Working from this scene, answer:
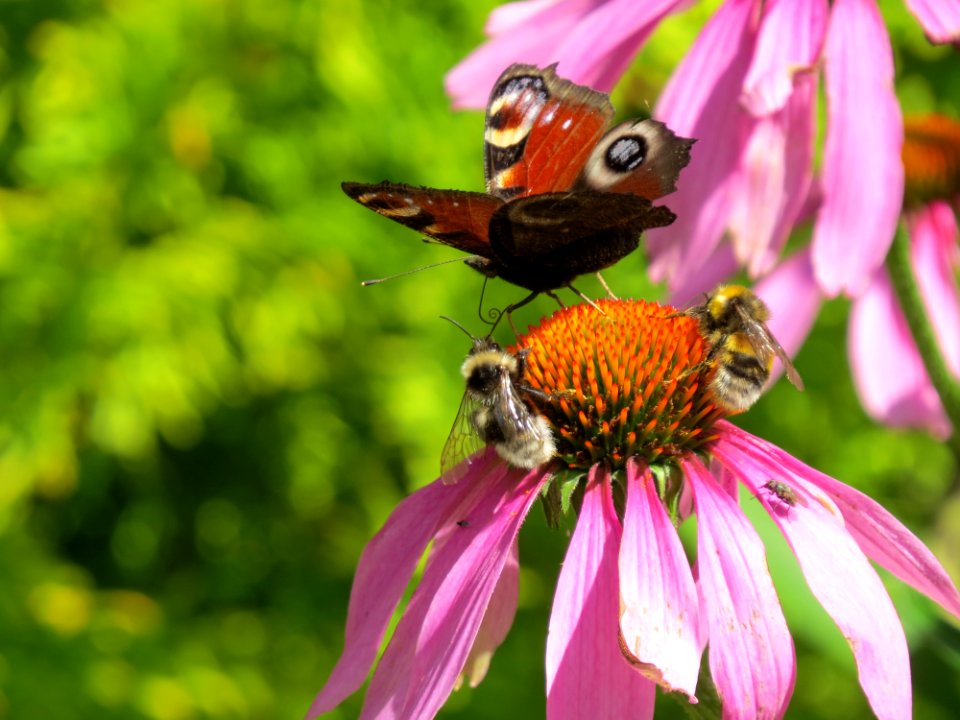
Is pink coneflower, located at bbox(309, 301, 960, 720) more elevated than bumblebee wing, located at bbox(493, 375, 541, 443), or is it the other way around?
bumblebee wing, located at bbox(493, 375, 541, 443)

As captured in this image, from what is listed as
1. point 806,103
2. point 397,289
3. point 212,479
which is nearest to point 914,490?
point 397,289

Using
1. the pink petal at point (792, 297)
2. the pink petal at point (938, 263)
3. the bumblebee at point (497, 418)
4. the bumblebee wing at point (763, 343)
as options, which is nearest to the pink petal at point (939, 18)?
the bumblebee wing at point (763, 343)

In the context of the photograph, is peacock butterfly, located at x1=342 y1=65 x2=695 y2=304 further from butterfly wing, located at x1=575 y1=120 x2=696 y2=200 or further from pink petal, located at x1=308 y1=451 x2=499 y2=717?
pink petal, located at x1=308 y1=451 x2=499 y2=717

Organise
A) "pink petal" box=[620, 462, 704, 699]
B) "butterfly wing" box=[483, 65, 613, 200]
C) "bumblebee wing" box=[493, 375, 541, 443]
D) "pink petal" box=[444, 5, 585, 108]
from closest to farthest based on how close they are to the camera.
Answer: "pink petal" box=[620, 462, 704, 699] → "bumblebee wing" box=[493, 375, 541, 443] → "butterfly wing" box=[483, 65, 613, 200] → "pink petal" box=[444, 5, 585, 108]

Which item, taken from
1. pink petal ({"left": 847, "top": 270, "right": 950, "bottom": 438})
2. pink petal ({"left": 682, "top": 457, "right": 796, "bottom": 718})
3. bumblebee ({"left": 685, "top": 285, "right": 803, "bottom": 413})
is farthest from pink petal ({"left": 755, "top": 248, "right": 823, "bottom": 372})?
pink petal ({"left": 682, "top": 457, "right": 796, "bottom": 718})

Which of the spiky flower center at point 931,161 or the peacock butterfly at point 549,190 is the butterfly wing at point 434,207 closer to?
the peacock butterfly at point 549,190

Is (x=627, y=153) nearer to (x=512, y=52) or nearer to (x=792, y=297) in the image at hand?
(x=512, y=52)
